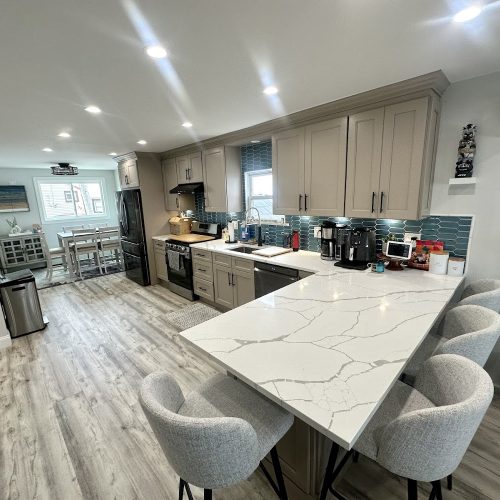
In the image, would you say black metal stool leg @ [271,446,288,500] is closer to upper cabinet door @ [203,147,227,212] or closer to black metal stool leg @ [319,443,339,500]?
black metal stool leg @ [319,443,339,500]

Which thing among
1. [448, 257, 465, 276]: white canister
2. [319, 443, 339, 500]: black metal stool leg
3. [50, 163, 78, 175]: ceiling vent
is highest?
[50, 163, 78, 175]: ceiling vent

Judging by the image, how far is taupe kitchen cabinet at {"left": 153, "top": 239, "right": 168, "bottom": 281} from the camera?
4.67 m

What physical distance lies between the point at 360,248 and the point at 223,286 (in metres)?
1.83

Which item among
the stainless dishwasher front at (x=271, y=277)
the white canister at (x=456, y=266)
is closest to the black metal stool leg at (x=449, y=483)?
the white canister at (x=456, y=266)

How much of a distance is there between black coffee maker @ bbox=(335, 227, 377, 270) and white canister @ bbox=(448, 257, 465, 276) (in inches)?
22.9

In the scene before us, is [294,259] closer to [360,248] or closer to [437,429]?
[360,248]

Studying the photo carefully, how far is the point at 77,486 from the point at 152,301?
2.79 m

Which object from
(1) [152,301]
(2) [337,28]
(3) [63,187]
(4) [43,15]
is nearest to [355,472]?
(2) [337,28]

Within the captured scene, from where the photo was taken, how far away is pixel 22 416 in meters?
2.08

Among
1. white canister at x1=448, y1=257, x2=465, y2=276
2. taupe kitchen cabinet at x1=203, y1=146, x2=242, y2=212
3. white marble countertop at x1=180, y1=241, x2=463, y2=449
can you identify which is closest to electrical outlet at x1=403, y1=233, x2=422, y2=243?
white canister at x1=448, y1=257, x2=465, y2=276

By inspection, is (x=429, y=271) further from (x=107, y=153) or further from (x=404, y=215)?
(x=107, y=153)

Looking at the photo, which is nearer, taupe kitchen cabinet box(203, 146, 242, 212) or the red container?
the red container

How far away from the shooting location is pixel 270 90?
209 centimetres

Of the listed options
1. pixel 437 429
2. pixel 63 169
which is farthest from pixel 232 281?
pixel 63 169
